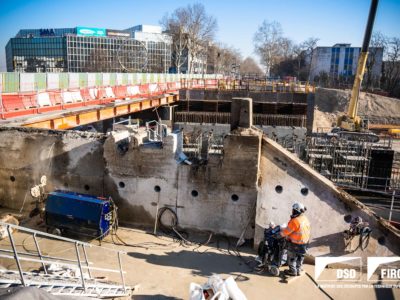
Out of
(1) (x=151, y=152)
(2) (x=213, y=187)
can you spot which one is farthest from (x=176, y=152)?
(2) (x=213, y=187)

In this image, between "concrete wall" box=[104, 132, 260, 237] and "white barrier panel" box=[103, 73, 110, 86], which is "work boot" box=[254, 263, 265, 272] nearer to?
"concrete wall" box=[104, 132, 260, 237]

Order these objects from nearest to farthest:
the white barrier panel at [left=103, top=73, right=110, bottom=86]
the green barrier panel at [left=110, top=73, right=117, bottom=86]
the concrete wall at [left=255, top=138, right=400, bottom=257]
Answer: the concrete wall at [left=255, top=138, right=400, bottom=257], the white barrier panel at [left=103, top=73, right=110, bottom=86], the green barrier panel at [left=110, top=73, right=117, bottom=86]

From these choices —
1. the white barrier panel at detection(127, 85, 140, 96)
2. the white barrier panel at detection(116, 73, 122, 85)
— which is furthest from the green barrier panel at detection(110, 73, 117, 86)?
the white barrier panel at detection(127, 85, 140, 96)

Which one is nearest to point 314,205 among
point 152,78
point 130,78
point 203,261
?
point 203,261

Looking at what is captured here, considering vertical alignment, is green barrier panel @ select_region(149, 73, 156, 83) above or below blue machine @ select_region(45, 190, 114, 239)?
above

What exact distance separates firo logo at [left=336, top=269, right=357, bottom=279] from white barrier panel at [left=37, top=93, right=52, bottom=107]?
14954mm

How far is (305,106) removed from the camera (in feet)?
98.0

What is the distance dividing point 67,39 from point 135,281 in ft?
286

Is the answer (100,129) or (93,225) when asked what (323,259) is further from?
(100,129)

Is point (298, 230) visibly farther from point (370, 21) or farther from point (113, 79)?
point (113, 79)

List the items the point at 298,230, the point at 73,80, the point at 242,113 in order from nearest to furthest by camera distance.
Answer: the point at 298,230, the point at 242,113, the point at 73,80

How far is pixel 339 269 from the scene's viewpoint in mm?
8750

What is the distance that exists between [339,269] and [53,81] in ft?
65.9

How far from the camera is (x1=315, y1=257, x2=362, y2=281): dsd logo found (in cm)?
840
